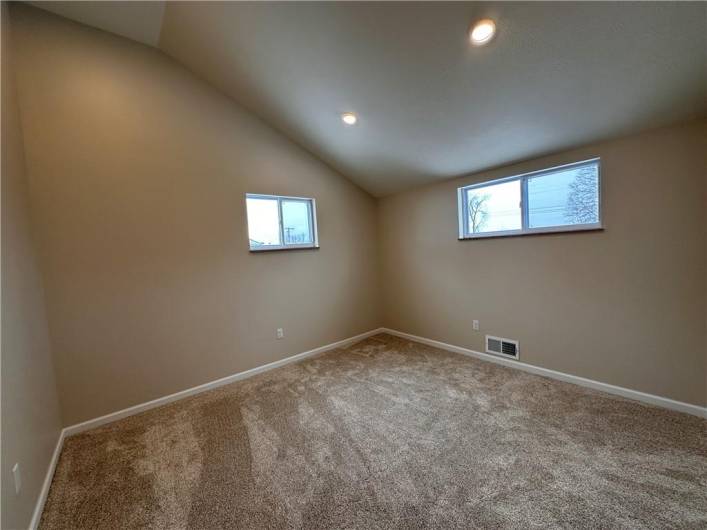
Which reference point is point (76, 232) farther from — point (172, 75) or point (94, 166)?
point (172, 75)

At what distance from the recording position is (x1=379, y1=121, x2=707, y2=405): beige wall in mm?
2076

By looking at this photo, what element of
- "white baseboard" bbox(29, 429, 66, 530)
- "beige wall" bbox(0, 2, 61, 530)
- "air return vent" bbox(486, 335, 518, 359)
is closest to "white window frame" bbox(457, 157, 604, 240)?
"air return vent" bbox(486, 335, 518, 359)

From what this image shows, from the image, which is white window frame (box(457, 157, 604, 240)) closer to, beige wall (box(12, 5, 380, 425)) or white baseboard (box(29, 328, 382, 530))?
beige wall (box(12, 5, 380, 425))

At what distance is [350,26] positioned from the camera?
193 cm

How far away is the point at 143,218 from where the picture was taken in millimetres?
2555

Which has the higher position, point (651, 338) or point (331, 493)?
point (651, 338)

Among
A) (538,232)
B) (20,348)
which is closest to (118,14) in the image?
(20,348)

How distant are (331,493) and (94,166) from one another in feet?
9.73

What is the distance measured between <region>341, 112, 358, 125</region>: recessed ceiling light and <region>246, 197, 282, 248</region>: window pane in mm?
1227

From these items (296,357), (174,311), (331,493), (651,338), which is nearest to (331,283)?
(296,357)

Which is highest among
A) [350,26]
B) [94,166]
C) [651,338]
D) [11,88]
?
[350,26]

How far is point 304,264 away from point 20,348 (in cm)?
241

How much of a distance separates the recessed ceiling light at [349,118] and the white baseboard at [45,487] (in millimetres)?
3384

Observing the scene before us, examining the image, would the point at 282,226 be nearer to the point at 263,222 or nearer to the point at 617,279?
the point at 263,222
